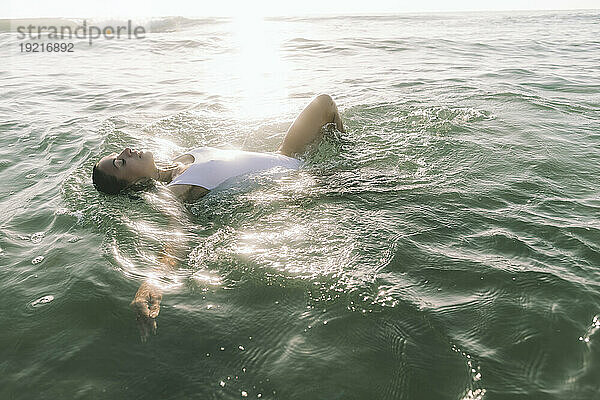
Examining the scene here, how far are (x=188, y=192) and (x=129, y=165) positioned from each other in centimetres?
66

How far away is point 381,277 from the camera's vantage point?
9.85 ft

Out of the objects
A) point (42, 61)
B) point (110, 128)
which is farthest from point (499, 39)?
point (42, 61)

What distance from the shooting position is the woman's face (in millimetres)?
4254

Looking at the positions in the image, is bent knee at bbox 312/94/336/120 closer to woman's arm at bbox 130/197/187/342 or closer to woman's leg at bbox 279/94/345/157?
woman's leg at bbox 279/94/345/157

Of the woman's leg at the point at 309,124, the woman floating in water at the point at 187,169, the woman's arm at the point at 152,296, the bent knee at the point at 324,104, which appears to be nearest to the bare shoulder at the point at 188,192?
the woman floating in water at the point at 187,169

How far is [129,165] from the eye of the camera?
4.31 m

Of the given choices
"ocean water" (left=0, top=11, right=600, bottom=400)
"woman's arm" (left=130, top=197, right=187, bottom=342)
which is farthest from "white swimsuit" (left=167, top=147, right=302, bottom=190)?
"woman's arm" (left=130, top=197, right=187, bottom=342)

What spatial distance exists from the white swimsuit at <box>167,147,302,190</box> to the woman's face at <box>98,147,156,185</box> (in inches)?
12.6

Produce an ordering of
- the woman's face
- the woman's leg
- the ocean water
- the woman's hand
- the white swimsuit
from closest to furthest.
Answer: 1. the ocean water
2. the woman's hand
3. the woman's face
4. the white swimsuit
5. the woman's leg

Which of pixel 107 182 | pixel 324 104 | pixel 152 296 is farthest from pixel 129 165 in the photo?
pixel 324 104

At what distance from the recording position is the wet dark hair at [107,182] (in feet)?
14.0

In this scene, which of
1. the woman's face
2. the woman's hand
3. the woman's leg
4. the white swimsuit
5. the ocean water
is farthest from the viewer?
the woman's leg

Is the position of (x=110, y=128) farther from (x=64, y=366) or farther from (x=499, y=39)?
(x=499, y=39)

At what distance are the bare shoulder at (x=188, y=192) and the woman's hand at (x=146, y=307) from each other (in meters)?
1.40
